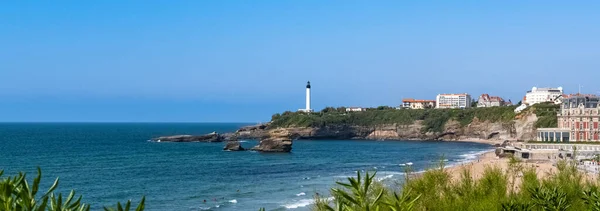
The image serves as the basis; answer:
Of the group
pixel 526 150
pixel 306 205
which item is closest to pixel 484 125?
pixel 526 150

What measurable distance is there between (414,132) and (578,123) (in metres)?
49.6

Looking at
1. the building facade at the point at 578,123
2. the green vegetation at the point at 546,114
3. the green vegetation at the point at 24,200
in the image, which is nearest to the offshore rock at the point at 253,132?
the green vegetation at the point at 546,114

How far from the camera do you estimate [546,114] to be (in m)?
97.9

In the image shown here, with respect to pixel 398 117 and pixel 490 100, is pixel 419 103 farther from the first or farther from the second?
pixel 398 117

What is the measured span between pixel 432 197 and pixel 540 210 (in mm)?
4073

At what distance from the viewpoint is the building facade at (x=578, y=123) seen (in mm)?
76875

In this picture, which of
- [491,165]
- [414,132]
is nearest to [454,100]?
[414,132]

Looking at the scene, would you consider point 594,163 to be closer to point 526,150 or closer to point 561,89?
point 526,150

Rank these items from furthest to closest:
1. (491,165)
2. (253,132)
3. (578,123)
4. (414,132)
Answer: (253,132) < (414,132) < (578,123) < (491,165)

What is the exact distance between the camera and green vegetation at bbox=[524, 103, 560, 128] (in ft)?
305

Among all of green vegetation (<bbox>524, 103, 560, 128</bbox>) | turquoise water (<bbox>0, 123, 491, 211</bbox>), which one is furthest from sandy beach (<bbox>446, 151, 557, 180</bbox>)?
green vegetation (<bbox>524, 103, 560, 128</bbox>)

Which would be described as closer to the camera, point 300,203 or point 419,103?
point 300,203

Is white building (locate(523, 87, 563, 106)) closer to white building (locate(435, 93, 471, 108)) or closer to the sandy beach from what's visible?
white building (locate(435, 93, 471, 108))

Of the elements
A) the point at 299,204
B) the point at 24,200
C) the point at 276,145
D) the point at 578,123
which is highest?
the point at 578,123
